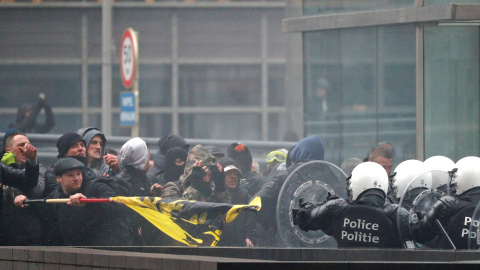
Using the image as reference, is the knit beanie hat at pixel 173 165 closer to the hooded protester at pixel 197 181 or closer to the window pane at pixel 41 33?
the hooded protester at pixel 197 181

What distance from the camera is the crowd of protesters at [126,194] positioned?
717 centimetres

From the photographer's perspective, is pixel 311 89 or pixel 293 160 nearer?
pixel 293 160

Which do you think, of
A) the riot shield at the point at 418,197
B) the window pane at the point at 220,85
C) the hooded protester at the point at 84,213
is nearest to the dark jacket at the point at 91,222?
the hooded protester at the point at 84,213

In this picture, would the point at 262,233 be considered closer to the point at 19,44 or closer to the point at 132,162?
the point at 132,162

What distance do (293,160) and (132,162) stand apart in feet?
4.53

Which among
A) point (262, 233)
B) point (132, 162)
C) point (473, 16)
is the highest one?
point (473, 16)

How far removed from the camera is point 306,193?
8.18m

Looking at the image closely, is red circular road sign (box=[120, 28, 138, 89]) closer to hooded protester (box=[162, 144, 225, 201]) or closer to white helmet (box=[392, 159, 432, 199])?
hooded protester (box=[162, 144, 225, 201])

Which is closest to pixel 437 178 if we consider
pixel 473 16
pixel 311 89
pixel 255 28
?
pixel 473 16

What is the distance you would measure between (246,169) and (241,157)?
0.17 metres

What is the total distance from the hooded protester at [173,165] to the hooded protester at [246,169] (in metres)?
0.57

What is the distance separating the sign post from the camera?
1541 centimetres

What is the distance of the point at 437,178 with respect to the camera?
756cm

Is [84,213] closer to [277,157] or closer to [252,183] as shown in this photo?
[252,183]
